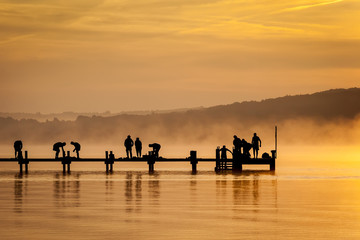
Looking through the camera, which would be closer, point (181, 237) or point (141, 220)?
point (181, 237)

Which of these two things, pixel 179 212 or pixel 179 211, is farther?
pixel 179 211

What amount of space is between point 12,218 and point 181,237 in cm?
665

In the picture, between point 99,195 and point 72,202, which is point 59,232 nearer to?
point 72,202

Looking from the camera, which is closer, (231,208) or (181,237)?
(181,237)

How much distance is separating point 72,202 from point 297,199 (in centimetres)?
884

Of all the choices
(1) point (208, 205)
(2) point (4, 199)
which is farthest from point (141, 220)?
(2) point (4, 199)

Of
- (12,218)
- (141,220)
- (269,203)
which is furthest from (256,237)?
(269,203)

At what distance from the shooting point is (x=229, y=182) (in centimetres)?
A: 4884

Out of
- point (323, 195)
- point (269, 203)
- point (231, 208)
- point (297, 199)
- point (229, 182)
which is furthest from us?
point (229, 182)

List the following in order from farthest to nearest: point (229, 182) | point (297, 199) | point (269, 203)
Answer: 1. point (229, 182)
2. point (297, 199)
3. point (269, 203)

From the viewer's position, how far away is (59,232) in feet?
78.3

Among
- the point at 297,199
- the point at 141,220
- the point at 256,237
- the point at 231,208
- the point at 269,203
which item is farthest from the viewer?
the point at 297,199

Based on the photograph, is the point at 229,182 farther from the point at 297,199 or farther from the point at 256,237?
the point at 256,237

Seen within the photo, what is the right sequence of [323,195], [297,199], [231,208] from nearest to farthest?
[231,208] → [297,199] → [323,195]
